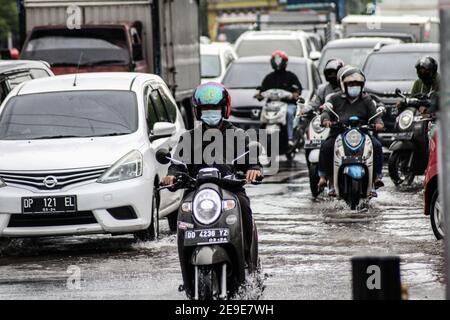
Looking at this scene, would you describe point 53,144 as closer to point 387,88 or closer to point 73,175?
point 73,175

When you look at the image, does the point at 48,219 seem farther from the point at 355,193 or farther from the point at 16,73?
the point at 355,193

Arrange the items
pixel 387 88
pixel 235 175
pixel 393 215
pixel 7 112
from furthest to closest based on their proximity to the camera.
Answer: pixel 387 88, pixel 393 215, pixel 7 112, pixel 235 175

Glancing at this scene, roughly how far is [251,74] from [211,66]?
641 centimetres

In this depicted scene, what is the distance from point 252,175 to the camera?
971 cm

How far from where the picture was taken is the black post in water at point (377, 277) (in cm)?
720

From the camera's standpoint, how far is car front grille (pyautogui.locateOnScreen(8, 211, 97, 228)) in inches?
513

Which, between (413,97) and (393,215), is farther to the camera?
(413,97)

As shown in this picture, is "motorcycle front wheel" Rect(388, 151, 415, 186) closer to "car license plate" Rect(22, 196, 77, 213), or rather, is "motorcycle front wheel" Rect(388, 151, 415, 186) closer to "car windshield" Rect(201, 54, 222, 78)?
"car license plate" Rect(22, 196, 77, 213)

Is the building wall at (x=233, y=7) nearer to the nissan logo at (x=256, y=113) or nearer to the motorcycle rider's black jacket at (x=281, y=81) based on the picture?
the nissan logo at (x=256, y=113)

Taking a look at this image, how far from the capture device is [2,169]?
13234mm

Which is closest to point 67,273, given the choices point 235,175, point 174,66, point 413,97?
point 235,175

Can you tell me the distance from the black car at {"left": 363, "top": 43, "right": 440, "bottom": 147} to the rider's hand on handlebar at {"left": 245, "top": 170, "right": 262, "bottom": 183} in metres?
12.5
